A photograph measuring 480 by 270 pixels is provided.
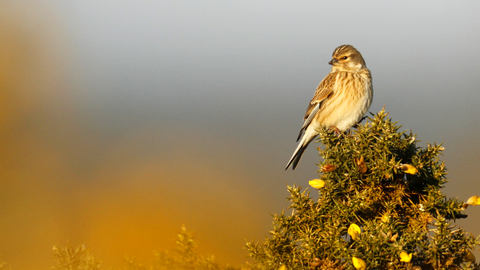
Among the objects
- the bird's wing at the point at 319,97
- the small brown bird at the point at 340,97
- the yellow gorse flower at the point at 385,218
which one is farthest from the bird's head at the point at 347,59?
the yellow gorse flower at the point at 385,218

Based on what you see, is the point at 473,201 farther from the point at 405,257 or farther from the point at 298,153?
the point at 298,153

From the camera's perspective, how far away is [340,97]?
481 cm

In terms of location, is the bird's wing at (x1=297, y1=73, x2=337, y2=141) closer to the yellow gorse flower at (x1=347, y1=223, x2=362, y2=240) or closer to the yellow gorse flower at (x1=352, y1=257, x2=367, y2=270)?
the yellow gorse flower at (x1=347, y1=223, x2=362, y2=240)

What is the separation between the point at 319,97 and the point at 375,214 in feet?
10.4

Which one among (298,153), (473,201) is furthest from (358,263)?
(298,153)

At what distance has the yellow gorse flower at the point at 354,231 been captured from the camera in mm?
1821

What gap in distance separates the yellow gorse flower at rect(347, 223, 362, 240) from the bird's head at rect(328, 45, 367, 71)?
348cm

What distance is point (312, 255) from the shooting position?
6.11ft

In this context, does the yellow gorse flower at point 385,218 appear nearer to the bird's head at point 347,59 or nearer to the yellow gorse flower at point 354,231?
the yellow gorse flower at point 354,231

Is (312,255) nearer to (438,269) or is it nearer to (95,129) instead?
(438,269)

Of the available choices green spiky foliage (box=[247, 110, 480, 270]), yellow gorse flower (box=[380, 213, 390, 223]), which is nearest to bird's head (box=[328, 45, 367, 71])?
green spiky foliage (box=[247, 110, 480, 270])

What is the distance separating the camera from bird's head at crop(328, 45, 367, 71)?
5035 millimetres

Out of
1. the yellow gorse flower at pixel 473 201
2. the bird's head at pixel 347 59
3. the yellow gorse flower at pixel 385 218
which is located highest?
the bird's head at pixel 347 59

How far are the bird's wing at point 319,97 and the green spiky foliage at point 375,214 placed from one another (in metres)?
2.84
